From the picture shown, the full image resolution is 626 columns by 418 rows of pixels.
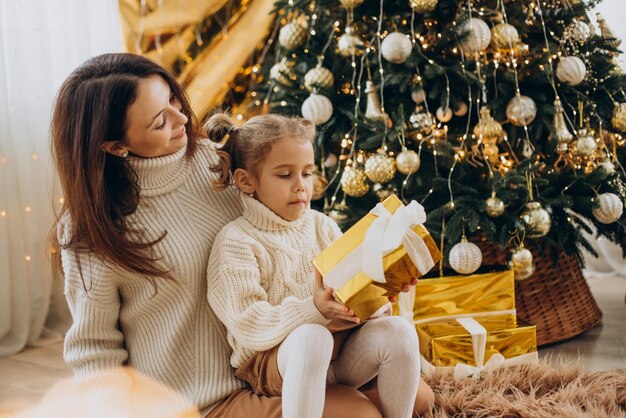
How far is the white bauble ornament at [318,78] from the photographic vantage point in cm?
198

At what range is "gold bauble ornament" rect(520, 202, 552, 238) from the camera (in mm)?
1726

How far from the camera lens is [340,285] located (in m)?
1.03

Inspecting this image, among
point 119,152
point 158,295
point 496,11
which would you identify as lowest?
point 158,295

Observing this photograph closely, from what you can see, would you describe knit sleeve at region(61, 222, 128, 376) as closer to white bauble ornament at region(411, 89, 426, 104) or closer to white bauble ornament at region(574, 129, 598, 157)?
white bauble ornament at region(411, 89, 426, 104)

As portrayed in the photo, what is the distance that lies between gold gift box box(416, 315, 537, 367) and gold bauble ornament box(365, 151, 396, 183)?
396mm

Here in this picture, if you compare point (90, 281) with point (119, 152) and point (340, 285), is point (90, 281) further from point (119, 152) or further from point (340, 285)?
point (340, 285)

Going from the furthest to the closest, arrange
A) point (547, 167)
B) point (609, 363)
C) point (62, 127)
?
point (547, 167) < point (609, 363) < point (62, 127)

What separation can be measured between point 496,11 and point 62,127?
1238 millimetres

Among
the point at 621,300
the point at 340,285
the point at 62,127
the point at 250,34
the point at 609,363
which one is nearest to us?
the point at 340,285

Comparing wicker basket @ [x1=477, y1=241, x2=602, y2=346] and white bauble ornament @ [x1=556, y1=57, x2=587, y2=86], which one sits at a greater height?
white bauble ornament @ [x1=556, y1=57, x2=587, y2=86]

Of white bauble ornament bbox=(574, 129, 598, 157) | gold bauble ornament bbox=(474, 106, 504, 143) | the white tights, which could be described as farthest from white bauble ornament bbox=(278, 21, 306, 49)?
the white tights

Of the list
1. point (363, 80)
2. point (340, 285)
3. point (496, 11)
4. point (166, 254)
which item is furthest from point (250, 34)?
point (340, 285)

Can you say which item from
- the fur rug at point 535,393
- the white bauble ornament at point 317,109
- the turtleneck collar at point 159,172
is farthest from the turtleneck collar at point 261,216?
the white bauble ornament at point 317,109

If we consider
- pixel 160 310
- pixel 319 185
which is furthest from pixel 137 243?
pixel 319 185
